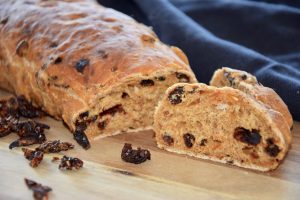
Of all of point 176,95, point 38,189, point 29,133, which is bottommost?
point 29,133

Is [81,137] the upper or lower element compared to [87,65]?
lower

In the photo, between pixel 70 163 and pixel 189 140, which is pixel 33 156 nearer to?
pixel 70 163

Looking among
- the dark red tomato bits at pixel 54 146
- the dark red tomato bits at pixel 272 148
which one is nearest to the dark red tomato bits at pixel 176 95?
the dark red tomato bits at pixel 272 148

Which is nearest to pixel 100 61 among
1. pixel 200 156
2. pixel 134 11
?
Result: pixel 200 156

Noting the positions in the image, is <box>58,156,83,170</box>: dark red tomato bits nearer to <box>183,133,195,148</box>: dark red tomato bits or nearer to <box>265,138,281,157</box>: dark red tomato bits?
<box>183,133,195,148</box>: dark red tomato bits

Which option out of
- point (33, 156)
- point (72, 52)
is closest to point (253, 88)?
point (72, 52)

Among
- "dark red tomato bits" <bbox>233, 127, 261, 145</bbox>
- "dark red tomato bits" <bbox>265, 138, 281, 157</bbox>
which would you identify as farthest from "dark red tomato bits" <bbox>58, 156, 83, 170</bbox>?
"dark red tomato bits" <bbox>265, 138, 281, 157</bbox>
